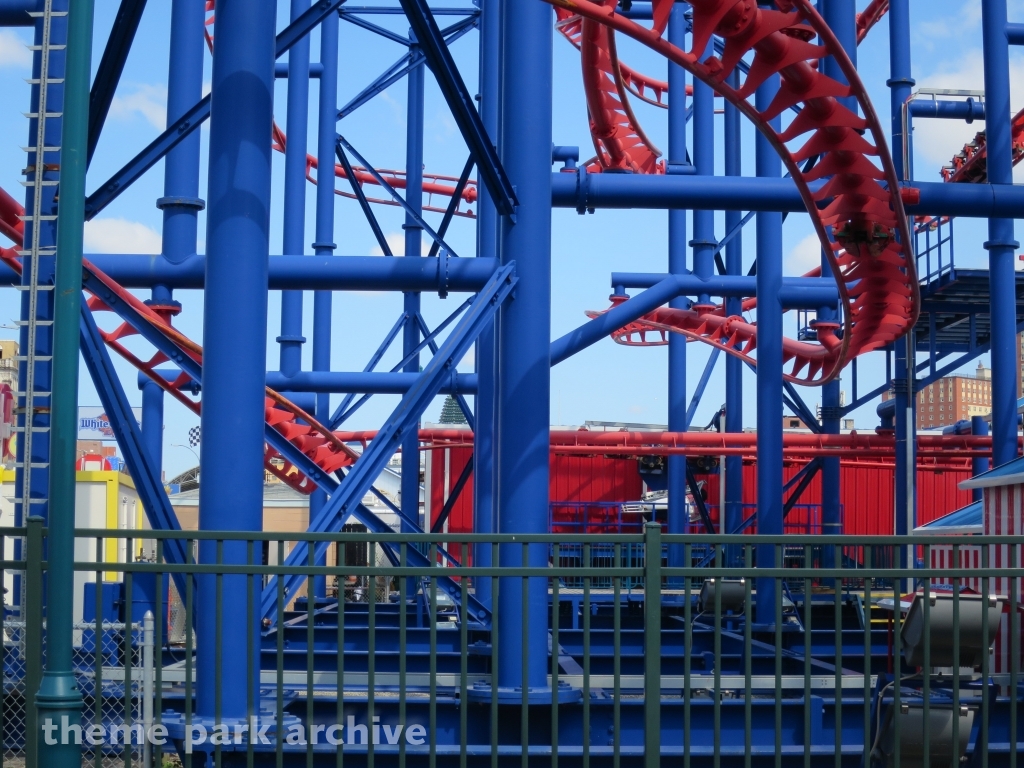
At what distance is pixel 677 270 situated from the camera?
1912 centimetres

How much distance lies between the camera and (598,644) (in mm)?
11742

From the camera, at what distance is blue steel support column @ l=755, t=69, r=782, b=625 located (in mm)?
13695

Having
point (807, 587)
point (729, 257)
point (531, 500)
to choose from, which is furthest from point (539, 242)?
point (729, 257)

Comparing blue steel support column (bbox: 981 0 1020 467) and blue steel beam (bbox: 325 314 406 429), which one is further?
blue steel beam (bbox: 325 314 406 429)

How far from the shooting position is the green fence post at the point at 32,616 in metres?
4.92

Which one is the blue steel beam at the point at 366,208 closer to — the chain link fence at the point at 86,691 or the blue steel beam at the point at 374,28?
the blue steel beam at the point at 374,28

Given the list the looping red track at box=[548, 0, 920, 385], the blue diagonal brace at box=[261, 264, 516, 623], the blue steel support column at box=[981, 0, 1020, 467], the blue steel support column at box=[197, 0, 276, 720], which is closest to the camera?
the blue steel support column at box=[197, 0, 276, 720]

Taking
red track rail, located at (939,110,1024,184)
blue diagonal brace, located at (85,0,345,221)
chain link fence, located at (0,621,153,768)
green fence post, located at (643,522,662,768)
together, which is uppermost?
red track rail, located at (939,110,1024,184)

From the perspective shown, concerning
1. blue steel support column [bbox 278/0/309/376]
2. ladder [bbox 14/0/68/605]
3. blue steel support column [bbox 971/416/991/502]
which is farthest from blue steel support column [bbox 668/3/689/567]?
ladder [bbox 14/0/68/605]

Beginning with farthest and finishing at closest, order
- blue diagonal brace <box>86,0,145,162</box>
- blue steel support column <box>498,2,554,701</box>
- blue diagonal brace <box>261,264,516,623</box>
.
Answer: blue steel support column <box>498,2,554,701</box> < blue diagonal brace <box>261,264,516,623</box> < blue diagonal brace <box>86,0,145,162</box>

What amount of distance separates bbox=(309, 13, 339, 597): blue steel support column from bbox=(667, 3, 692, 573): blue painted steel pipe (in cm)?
432

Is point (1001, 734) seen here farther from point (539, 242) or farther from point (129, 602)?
point (129, 602)

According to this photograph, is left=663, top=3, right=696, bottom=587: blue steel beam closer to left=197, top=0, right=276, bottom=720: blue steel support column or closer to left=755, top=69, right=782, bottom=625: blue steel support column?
left=755, top=69, right=782, bottom=625: blue steel support column

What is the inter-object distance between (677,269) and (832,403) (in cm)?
454
